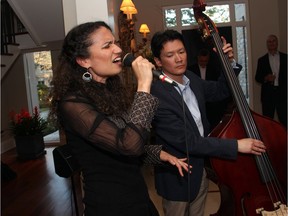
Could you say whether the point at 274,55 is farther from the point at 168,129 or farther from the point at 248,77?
the point at 168,129

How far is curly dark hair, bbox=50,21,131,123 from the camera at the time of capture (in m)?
1.19

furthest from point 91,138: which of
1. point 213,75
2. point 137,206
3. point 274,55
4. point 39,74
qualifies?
point 39,74

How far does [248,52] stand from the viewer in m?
6.19

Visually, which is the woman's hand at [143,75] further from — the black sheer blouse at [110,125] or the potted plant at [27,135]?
the potted plant at [27,135]

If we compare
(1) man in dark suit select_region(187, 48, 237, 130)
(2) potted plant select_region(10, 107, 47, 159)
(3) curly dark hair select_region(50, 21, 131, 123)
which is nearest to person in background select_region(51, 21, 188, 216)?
(3) curly dark hair select_region(50, 21, 131, 123)

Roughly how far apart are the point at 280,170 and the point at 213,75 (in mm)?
2891

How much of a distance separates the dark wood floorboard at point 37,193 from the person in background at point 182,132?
61.8 inches

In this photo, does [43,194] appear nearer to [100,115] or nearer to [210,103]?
[210,103]

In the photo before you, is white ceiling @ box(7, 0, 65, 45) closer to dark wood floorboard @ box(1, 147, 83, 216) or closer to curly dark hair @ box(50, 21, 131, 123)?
dark wood floorboard @ box(1, 147, 83, 216)

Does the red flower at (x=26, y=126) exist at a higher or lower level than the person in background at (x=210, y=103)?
lower

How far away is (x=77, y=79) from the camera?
1.21 meters

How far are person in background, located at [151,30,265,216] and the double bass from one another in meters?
0.08

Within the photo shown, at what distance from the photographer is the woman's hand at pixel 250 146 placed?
1.49 meters

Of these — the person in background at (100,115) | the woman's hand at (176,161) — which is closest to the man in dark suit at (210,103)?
the woman's hand at (176,161)
